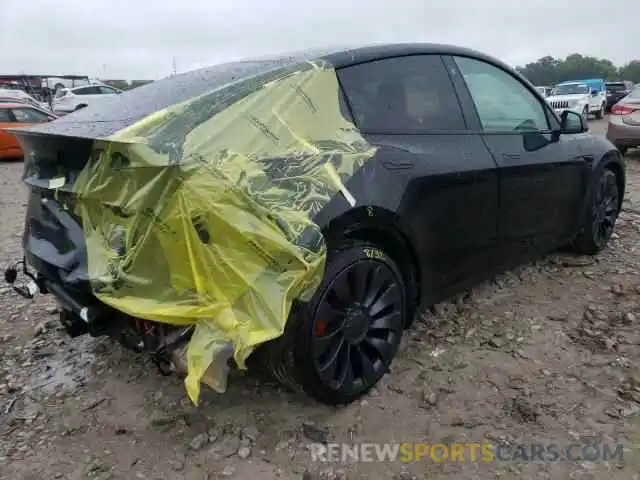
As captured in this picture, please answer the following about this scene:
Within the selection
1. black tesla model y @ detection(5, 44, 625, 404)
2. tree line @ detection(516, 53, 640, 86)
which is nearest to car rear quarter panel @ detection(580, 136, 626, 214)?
black tesla model y @ detection(5, 44, 625, 404)

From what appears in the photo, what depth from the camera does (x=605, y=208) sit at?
492 cm

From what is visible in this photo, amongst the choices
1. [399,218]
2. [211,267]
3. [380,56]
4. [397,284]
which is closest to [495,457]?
[397,284]

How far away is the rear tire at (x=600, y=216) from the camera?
4.64 m

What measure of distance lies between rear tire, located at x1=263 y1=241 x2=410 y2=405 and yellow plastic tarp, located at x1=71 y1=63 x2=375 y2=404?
205 millimetres

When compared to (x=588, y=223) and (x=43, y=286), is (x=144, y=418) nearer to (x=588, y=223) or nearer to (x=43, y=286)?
(x=43, y=286)

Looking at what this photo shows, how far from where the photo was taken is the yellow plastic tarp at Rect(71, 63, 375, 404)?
228 centimetres

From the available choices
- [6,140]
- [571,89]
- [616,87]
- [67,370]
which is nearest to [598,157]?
[67,370]

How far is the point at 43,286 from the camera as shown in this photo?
9.67 ft

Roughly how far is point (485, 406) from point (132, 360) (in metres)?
1.92

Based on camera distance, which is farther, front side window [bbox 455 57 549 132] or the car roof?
front side window [bbox 455 57 549 132]

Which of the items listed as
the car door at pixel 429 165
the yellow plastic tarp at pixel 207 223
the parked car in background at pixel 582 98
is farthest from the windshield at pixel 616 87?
the yellow plastic tarp at pixel 207 223

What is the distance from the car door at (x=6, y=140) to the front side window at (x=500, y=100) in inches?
452

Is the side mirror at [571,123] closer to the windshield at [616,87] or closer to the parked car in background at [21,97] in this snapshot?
the parked car in background at [21,97]

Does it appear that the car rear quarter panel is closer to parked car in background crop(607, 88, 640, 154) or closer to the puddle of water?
the puddle of water
